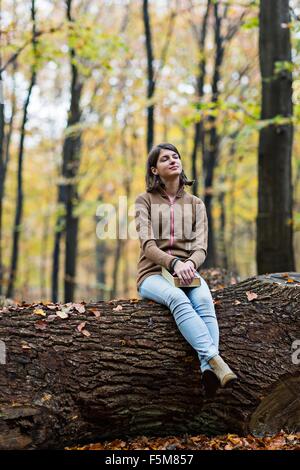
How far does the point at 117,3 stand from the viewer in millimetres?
15992

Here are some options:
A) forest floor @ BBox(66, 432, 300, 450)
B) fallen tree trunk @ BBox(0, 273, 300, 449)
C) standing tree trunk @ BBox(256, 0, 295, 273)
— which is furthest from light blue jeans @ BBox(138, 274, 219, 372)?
standing tree trunk @ BBox(256, 0, 295, 273)

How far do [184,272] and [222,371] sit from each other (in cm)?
91

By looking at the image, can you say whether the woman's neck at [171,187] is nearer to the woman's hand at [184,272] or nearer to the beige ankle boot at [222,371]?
the woman's hand at [184,272]

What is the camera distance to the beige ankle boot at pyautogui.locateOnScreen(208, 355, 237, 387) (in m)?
3.63

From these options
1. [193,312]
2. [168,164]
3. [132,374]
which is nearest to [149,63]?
[168,164]

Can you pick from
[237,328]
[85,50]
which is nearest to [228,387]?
[237,328]

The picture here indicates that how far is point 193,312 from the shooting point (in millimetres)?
3982

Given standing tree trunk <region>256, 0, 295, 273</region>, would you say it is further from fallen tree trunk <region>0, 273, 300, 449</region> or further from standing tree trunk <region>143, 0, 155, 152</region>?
standing tree trunk <region>143, 0, 155, 152</region>

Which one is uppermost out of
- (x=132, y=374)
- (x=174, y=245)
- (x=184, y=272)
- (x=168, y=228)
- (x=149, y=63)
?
(x=149, y=63)

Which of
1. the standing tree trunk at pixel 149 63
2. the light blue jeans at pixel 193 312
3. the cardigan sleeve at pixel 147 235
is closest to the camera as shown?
the light blue jeans at pixel 193 312

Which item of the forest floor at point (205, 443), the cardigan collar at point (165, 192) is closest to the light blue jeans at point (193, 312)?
the forest floor at point (205, 443)

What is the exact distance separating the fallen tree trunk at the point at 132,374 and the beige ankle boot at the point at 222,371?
1.20 feet

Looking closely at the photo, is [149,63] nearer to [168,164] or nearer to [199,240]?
[168,164]

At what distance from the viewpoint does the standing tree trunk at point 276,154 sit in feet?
23.5
